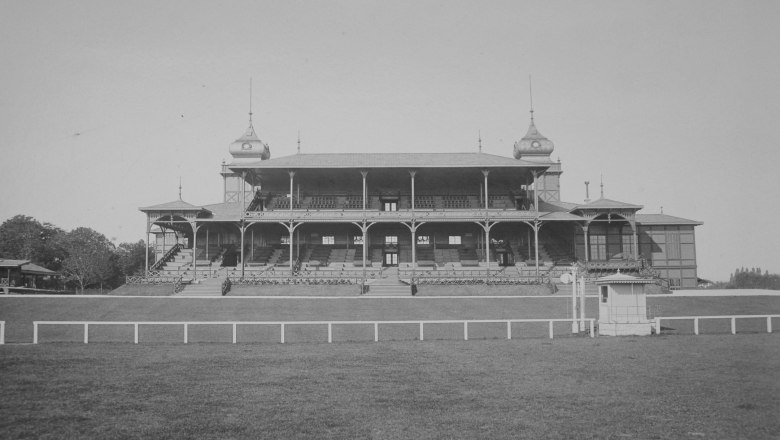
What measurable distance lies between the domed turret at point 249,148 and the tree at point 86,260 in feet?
65.2

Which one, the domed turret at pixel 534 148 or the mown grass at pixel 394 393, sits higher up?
the domed turret at pixel 534 148

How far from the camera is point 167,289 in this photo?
42.5m

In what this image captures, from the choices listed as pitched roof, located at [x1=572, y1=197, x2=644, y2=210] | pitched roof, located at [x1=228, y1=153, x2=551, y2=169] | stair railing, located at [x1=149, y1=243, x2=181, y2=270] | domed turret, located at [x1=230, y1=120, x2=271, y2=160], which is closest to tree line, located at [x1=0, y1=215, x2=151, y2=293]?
domed turret, located at [x1=230, y1=120, x2=271, y2=160]

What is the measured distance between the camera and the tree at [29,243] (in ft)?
281

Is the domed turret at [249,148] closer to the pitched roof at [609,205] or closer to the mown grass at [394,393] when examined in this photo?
Result: the pitched roof at [609,205]

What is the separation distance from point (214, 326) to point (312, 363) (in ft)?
42.9

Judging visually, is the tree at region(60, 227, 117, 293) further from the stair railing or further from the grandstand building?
the grandstand building

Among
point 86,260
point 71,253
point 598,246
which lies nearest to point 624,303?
point 598,246

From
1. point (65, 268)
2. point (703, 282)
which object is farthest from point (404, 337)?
point (65, 268)

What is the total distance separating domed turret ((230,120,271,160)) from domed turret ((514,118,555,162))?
79.1 feet

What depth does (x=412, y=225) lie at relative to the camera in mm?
46531

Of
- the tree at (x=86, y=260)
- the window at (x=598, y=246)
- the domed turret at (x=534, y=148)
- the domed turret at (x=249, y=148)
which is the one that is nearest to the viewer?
the window at (x=598, y=246)

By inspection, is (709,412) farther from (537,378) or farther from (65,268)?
(65,268)

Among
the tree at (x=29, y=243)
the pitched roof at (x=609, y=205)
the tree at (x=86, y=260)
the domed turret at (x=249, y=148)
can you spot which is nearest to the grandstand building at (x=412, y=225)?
the pitched roof at (x=609, y=205)
